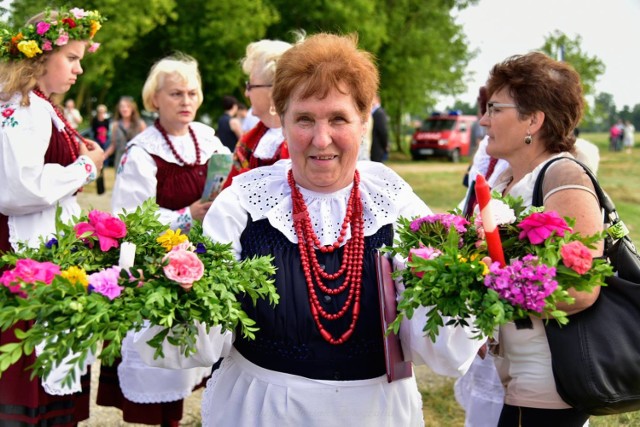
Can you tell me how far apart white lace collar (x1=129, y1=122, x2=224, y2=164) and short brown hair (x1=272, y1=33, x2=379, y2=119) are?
6.46ft

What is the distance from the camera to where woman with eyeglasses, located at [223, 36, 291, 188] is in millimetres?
3857

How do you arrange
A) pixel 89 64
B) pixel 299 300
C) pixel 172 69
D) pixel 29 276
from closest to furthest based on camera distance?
pixel 29 276 → pixel 299 300 → pixel 172 69 → pixel 89 64

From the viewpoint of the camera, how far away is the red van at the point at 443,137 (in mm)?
28344

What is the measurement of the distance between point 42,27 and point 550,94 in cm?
261

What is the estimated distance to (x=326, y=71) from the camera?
7.47 ft

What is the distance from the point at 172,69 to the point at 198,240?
7.76 feet

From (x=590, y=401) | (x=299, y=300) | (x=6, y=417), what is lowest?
(x=6, y=417)

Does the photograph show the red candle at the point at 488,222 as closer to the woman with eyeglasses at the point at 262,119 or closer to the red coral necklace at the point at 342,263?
the red coral necklace at the point at 342,263

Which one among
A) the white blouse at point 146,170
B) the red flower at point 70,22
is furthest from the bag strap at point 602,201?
the red flower at point 70,22

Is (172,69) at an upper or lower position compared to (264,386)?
upper

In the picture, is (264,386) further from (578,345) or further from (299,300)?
(578,345)

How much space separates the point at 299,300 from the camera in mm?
2287

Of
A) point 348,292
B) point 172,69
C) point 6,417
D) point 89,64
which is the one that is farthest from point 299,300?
point 89,64

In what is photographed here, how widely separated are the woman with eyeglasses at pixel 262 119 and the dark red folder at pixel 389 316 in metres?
1.62
